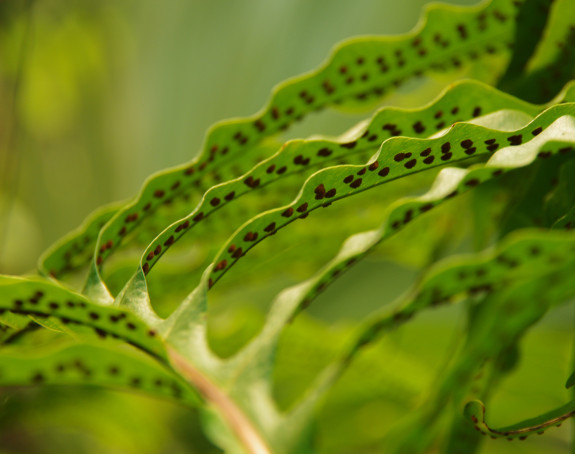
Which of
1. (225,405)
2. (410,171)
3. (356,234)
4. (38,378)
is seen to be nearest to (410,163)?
(410,171)

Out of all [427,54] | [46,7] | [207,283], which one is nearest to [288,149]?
[207,283]

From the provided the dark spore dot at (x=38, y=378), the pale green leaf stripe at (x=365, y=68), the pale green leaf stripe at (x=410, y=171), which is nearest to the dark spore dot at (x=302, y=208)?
the pale green leaf stripe at (x=410, y=171)

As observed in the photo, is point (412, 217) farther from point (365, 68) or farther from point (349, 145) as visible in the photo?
point (365, 68)

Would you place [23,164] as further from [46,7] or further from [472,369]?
[472,369]

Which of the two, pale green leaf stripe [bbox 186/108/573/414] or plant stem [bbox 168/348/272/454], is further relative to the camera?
plant stem [bbox 168/348/272/454]

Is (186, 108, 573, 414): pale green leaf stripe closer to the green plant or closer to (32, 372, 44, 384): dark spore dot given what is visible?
the green plant

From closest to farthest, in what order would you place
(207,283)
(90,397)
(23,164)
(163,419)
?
(207,283), (90,397), (163,419), (23,164)

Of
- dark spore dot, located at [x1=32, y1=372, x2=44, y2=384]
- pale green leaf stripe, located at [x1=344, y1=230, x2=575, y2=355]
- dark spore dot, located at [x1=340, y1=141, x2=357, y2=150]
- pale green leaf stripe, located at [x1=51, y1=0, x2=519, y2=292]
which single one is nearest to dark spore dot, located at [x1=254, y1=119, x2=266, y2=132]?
pale green leaf stripe, located at [x1=51, y1=0, x2=519, y2=292]
